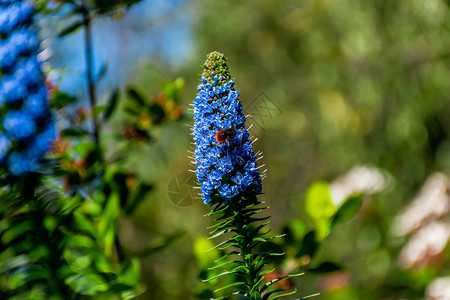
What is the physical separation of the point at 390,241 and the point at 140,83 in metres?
3.40

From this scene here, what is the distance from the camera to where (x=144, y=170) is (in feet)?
14.2

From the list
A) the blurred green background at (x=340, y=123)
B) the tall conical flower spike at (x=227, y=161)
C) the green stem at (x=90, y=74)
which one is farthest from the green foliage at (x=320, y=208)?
the green stem at (x=90, y=74)

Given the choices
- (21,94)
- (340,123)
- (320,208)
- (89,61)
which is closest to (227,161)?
(320,208)

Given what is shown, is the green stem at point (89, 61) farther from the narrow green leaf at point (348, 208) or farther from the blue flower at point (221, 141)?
the narrow green leaf at point (348, 208)

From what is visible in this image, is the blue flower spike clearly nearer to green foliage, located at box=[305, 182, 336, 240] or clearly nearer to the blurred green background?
the blurred green background

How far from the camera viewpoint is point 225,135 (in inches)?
22.0

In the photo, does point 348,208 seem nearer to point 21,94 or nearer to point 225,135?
point 225,135

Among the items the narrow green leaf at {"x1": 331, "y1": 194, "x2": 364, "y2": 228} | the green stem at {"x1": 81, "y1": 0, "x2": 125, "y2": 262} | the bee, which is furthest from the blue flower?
the green stem at {"x1": 81, "y1": 0, "x2": 125, "y2": 262}

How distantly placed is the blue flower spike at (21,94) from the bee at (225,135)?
30 centimetres

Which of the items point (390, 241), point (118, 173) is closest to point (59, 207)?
point (118, 173)

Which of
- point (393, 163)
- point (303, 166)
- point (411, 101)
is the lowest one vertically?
point (393, 163)

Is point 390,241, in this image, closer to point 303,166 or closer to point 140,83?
point 303,166

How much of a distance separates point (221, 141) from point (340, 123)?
2847 millimetres

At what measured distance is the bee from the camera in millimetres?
556
